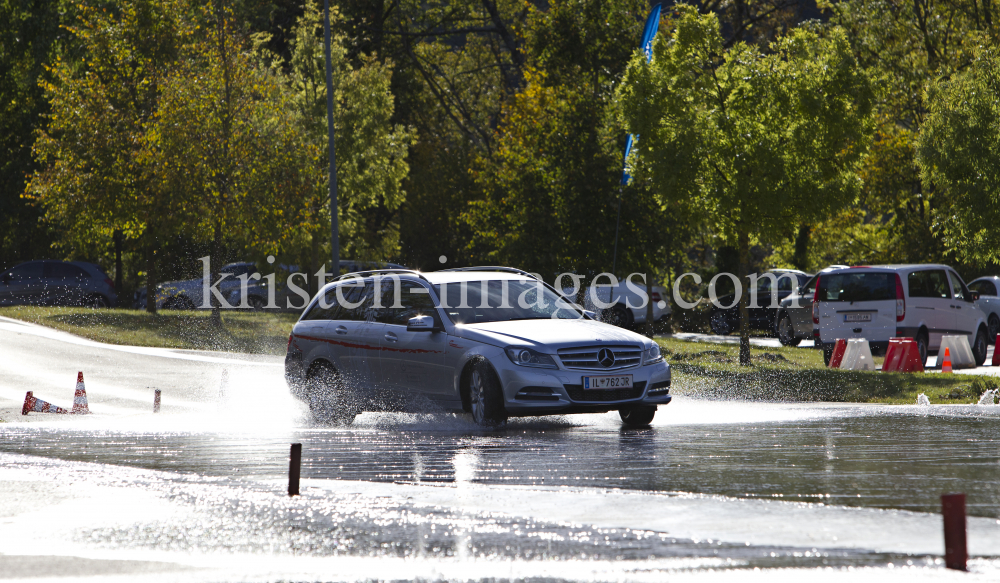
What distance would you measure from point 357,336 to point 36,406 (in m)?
5.67

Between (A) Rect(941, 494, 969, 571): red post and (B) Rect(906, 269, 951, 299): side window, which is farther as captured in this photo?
(B) Rect(906, 269, 951, 299): side window

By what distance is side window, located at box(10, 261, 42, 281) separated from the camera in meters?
38.2

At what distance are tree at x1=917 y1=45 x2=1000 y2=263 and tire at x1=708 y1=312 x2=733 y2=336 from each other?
7.78 m

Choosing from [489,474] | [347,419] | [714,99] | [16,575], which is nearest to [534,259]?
[714,99]

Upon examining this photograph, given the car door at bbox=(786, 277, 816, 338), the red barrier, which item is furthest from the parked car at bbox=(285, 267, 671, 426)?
the car door at bbox=(786, 277, 816, 338)

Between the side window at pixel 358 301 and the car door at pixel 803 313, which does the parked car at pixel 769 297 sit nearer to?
the car door at pixel 803 313

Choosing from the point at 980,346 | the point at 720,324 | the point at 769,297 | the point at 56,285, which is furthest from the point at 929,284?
the point at 56,285

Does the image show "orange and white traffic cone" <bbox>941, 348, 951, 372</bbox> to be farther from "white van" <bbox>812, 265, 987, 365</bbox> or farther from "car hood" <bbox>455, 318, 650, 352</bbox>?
"car hood" <bbox>455, 318, 650, 352</bbox>

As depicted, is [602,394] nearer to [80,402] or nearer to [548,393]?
[548,393]

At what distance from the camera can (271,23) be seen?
47.7m

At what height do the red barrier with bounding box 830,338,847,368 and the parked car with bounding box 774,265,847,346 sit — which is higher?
the parked car with bounding box 774,265,847,346

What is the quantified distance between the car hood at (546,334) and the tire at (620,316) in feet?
69.8

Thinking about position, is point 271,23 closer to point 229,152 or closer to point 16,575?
point 229,152

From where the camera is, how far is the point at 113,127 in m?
31.2
